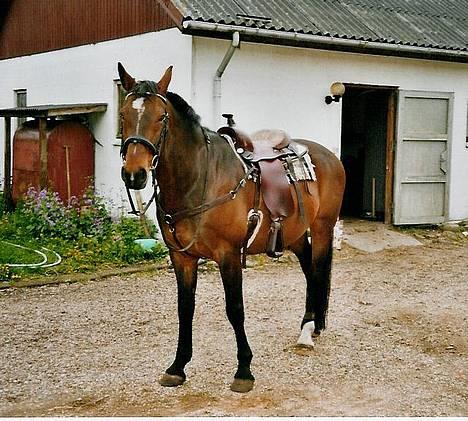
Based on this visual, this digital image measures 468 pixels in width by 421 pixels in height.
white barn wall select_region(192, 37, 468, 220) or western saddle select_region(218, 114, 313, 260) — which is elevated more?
white barn wall select_region(192, 37, 468, 220)

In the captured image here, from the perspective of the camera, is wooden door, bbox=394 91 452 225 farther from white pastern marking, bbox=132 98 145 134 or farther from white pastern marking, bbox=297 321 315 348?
white pastern marking, bbox=132 98 145 134

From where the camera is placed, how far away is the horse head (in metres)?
4.04

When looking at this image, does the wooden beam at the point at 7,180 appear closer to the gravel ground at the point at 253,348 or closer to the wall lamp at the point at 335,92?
the gravel ground at the point at 253,348

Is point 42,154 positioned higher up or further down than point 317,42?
further down

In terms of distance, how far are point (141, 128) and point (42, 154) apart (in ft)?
23.0

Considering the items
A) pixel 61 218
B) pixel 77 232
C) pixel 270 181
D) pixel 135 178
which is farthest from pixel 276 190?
pixel 61 218

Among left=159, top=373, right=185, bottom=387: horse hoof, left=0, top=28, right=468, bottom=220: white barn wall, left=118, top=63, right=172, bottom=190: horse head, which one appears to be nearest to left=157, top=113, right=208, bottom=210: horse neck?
left=118, top=63, right=172, bottom=190: horse head

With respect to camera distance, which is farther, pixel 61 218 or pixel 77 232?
pixel 61 218

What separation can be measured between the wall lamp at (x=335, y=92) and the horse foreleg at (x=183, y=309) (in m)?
6.20

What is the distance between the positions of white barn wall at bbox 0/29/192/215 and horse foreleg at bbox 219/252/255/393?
5.13 metres

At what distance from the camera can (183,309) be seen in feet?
16.1

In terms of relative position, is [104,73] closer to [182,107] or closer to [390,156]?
[390,156]

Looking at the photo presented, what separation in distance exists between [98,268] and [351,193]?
657 centimetres

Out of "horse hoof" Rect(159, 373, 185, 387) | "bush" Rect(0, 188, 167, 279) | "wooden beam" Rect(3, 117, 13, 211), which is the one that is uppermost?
"wooden beam" Rect(3, 117, 13, 211)
